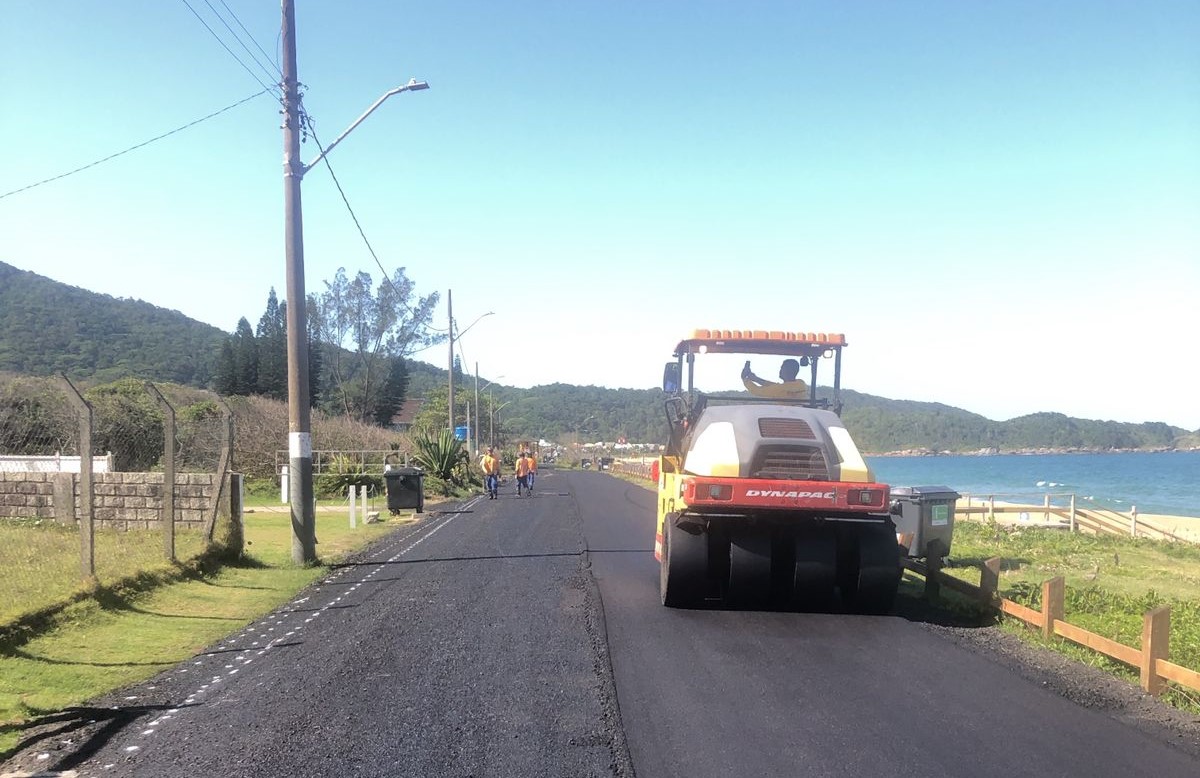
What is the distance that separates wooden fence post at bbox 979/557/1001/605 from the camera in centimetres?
870

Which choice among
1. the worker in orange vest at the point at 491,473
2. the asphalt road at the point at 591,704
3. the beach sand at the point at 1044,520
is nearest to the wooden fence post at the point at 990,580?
the asphalt road at the point at 591,704

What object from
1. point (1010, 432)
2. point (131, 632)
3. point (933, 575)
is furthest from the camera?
point (1010, 432)

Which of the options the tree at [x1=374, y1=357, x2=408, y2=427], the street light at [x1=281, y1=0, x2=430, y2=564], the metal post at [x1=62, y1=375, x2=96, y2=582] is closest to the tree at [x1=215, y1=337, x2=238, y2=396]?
the tree at [x1=374, y1=357, x2=408, y2=427]

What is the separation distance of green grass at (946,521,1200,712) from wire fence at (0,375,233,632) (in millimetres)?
9144

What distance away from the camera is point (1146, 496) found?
72562mm

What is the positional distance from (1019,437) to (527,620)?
18127cm

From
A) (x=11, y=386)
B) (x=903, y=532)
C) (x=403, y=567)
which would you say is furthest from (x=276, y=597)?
Result: (x=11, y=386)

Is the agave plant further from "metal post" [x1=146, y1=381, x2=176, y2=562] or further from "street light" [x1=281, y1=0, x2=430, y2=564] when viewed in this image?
"metal post" [x1=146, y1=381, x2=176, y2=562]

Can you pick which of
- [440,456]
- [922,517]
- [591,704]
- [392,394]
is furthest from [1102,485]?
[591,704]

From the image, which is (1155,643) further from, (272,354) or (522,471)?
(272,354)

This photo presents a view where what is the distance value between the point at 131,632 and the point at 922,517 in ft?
29.4

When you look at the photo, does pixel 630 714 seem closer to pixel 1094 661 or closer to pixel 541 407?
pixel 1094 661

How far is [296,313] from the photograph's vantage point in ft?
43.9

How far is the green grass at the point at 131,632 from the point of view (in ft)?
20.8
